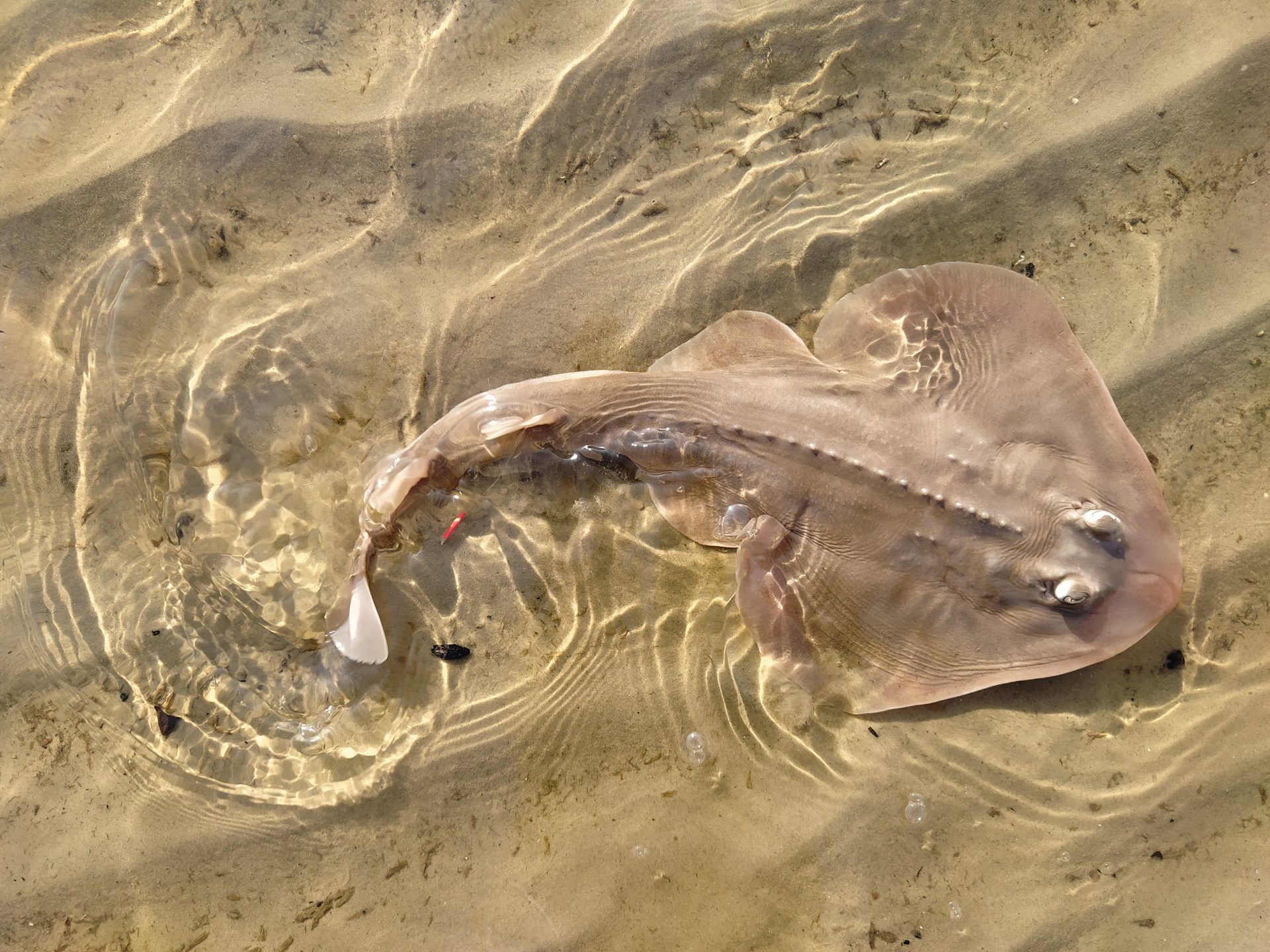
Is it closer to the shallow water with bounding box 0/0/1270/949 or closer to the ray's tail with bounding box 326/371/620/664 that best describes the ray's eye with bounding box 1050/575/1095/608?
the shallow water with bounding box 0/0/1270/949

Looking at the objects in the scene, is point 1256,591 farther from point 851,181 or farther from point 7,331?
point 7,331

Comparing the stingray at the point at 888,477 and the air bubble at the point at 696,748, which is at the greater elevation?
the stingray at the point at 888,477

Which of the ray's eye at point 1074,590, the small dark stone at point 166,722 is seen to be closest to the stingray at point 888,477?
the ray's eye at point 1074,590

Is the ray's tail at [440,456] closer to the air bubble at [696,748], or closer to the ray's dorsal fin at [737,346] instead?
the ray's dorsal fin at [737,346]

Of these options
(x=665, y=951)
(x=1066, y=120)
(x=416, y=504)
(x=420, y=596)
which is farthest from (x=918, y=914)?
(x=1066, y=120)

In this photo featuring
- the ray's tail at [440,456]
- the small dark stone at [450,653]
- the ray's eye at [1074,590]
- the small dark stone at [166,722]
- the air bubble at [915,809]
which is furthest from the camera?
the small dark stone at [450,653]

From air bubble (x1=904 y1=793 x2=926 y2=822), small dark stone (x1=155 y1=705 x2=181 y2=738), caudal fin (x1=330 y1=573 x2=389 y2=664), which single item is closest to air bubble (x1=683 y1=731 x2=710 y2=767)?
air bubble (x1=904 y1=793 x2=926 y2=822)
